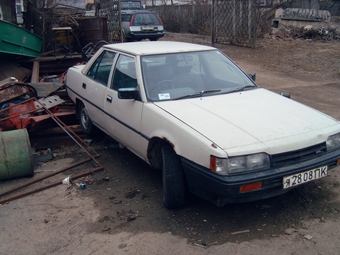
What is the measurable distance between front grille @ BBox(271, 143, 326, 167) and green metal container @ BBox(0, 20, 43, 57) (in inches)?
271

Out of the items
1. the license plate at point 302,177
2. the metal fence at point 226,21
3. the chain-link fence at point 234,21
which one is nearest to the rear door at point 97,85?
the license plate at point 302,177

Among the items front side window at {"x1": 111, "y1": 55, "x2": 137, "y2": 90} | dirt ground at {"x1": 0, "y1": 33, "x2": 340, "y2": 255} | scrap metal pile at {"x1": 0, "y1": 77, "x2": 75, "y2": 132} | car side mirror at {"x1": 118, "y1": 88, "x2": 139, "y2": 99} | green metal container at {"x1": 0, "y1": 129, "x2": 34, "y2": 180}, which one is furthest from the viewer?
scrap metal pile at {"x1": 0, "y1": 77, "x2": 75, "y2": 132}

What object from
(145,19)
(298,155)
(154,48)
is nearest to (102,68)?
(154,48)

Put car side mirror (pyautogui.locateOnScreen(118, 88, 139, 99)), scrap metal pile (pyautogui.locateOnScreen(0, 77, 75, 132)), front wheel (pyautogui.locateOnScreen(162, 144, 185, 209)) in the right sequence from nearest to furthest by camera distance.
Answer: front wheel (pyautogui.locateOnScreen(162, 144, 185, 209))
car side mirror (pyautogui.locateOnScreen(118, 88, 139, 99))
scrap metal pile (pyautogui.locateOnScreen(0, 77, 75, 132))

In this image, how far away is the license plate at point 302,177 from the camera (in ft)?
11.1

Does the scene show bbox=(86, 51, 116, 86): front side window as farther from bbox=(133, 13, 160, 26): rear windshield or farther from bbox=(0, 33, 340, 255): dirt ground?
bbox=(133, 13, 160, 26): rear windshield

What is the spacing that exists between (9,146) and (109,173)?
1.26 meters

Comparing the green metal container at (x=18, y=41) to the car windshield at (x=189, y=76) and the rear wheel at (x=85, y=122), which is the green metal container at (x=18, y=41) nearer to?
the rear wheel at (x=85, y=122)

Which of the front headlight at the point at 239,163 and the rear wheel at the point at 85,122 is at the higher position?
the front headlight at the point at 239,163

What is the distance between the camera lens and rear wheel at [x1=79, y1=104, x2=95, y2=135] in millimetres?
5904

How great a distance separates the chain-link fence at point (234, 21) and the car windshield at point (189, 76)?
1007 cm

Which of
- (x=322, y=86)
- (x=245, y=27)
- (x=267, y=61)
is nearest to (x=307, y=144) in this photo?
(x=322, y=86)

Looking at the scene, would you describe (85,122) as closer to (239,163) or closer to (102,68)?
(102,68)

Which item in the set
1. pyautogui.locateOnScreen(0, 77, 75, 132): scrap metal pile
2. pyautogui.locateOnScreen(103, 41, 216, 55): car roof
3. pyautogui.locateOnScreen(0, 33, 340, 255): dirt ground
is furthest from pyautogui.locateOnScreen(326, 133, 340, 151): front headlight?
pyautogui.locateOnScreen(0, 77, 75, 132): scrap metal pile
